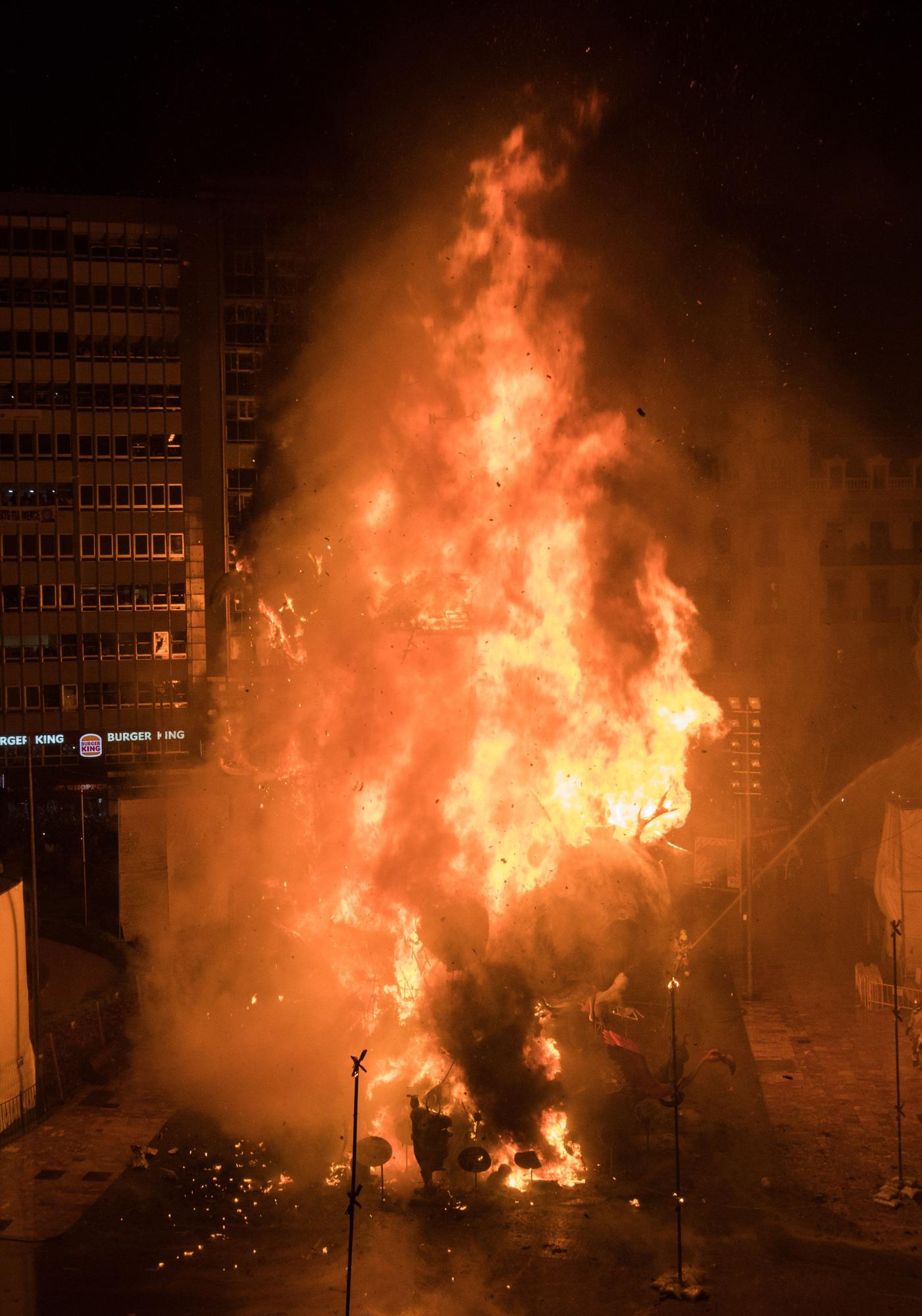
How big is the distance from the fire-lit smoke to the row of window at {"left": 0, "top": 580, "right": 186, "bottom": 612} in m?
22.4

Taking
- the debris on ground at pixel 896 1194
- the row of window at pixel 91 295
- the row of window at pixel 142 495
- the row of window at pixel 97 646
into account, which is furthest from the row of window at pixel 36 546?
the debris on ground at pixel 896 1194

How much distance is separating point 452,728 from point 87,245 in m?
32.0

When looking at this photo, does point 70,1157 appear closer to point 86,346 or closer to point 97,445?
point 97,445

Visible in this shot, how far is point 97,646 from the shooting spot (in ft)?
138

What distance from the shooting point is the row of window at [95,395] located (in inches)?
1644

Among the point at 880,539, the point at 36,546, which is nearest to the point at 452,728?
the point at 880,539

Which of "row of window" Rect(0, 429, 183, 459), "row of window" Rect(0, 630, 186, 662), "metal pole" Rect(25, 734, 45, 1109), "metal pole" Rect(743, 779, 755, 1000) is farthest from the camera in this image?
"row of window" Rect(0, 429, 183, 459)

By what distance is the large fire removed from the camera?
17203 millimetres

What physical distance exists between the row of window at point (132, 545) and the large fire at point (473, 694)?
23.5 meters

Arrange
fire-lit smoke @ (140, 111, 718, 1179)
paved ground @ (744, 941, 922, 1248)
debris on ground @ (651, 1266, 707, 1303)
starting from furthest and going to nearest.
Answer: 1. fire-lit smoke @ (140, 111, 718, 1179)
2. paved ground @ (744, 941, 922, 1248)
3. debris on ground @ (651, 1266, 707, 1303)

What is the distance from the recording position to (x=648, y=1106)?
15.8 m

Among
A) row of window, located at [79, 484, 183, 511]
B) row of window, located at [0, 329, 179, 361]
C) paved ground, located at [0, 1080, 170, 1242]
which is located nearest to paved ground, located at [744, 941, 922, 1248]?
paved ground, located at [0, 1080, 170, 1242]

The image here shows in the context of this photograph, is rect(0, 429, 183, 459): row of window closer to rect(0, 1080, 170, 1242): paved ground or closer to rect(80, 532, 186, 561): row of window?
rect(80, 532, 186, 561): row of window

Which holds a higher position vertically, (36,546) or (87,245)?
(87,245)
